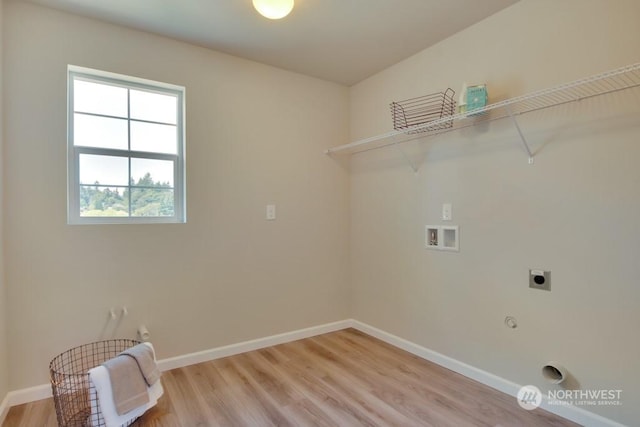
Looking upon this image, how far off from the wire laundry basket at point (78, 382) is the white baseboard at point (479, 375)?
1946 mm

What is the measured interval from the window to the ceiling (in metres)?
0.41

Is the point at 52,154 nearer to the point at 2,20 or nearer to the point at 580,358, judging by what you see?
the point at 2,20

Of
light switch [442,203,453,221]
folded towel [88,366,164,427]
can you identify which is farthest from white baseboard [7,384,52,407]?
light switch [442,203,453,221]

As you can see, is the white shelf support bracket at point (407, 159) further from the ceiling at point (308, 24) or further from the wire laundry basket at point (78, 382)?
the wire laundry basket at point (78, 382)

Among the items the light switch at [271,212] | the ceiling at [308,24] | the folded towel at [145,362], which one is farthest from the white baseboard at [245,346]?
the ceiling at [308,24]

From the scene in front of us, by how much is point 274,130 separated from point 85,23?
1.43 meters

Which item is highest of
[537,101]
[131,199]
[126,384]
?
Result: [537,101]

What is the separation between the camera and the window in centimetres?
224

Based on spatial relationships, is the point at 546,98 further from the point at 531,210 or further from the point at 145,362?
the point at 145,362

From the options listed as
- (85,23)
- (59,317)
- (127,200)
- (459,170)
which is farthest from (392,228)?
(85,23)

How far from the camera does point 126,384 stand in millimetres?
1779

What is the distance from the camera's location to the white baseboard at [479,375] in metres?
1.78

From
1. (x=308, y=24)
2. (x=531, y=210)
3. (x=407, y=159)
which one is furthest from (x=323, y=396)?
(x=308, y=24)

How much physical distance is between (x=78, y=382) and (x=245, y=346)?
111 centimetres
